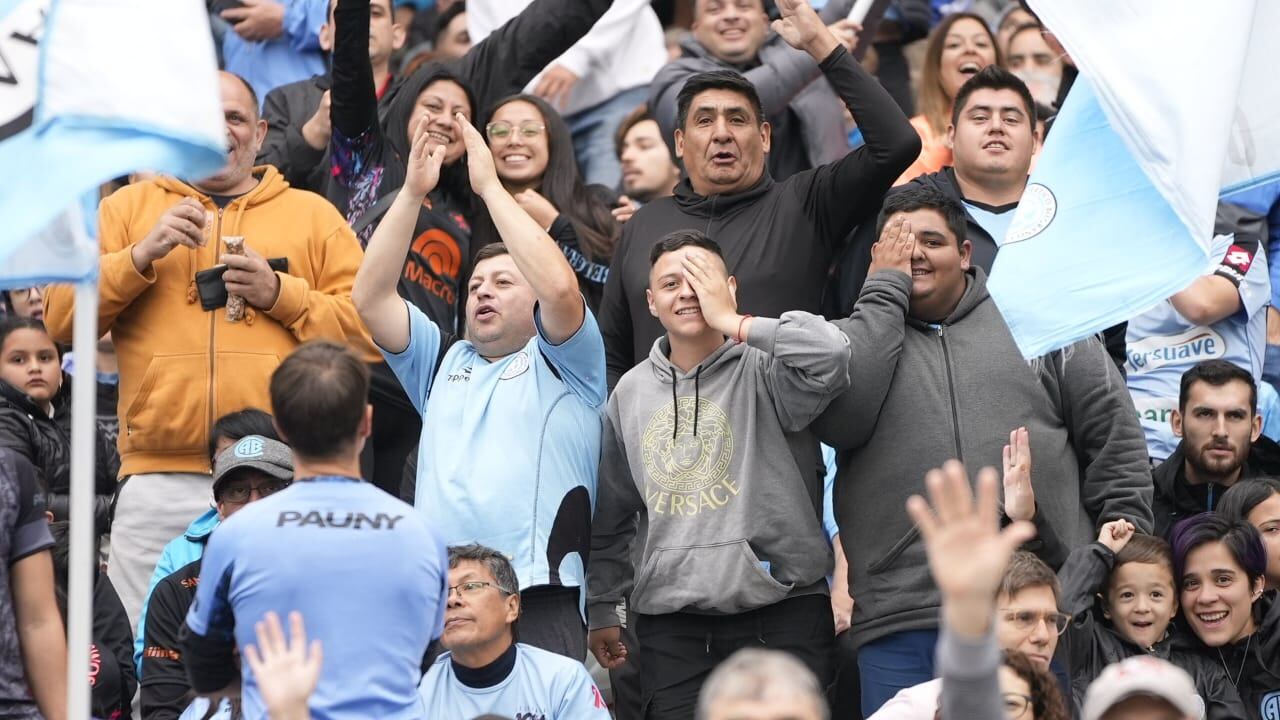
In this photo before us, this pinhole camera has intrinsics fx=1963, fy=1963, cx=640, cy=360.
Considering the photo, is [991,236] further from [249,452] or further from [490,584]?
[249,452]

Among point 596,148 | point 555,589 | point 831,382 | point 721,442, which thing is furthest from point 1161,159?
point 596,148

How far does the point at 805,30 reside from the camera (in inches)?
268

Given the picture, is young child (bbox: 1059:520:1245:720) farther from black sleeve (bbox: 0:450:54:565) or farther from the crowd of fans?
black sleeve (bbox: 0:450:54:565)

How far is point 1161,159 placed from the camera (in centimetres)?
583

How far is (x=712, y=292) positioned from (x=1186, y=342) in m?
3.07

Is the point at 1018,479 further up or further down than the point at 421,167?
further down

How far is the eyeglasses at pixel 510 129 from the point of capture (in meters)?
8.37

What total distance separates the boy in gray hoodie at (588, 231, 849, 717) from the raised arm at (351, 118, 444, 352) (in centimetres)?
82

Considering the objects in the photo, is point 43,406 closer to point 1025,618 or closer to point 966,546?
point 1025,618

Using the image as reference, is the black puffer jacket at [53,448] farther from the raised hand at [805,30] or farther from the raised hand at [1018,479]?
A: the raised hand at [1018,479]

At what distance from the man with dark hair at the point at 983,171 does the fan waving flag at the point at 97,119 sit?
9.09 ft

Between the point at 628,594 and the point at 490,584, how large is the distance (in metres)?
0.89

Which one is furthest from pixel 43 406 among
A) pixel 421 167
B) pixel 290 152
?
pixel 421 167

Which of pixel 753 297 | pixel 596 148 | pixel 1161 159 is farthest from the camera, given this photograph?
pixel 596 148
